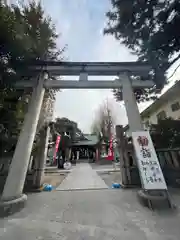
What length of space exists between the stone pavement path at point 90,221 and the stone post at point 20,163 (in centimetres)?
32

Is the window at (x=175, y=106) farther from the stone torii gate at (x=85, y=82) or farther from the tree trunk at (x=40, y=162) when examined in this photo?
the tree trunk at (x=40, y=162)

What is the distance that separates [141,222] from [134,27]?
5.42 m

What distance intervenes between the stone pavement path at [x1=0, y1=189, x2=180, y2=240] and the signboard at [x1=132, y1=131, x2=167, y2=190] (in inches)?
21.4

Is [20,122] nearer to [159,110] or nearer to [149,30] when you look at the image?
[149,30]

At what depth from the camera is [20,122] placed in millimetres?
4609

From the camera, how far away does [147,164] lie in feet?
10.9

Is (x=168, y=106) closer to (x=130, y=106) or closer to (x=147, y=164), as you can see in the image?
(x=130, y=106)

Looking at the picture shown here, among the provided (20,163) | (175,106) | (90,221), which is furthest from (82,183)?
(175,106)

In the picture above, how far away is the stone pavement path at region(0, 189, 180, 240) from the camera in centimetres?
207

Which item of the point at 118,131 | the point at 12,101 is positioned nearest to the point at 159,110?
the point at 118,131

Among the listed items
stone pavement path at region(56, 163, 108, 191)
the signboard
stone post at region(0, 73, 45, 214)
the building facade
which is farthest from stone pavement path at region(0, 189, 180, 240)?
the building facade

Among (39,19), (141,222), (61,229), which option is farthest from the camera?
(39,19)

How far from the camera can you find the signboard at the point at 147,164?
3.11m

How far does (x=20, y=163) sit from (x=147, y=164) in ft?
10.5
